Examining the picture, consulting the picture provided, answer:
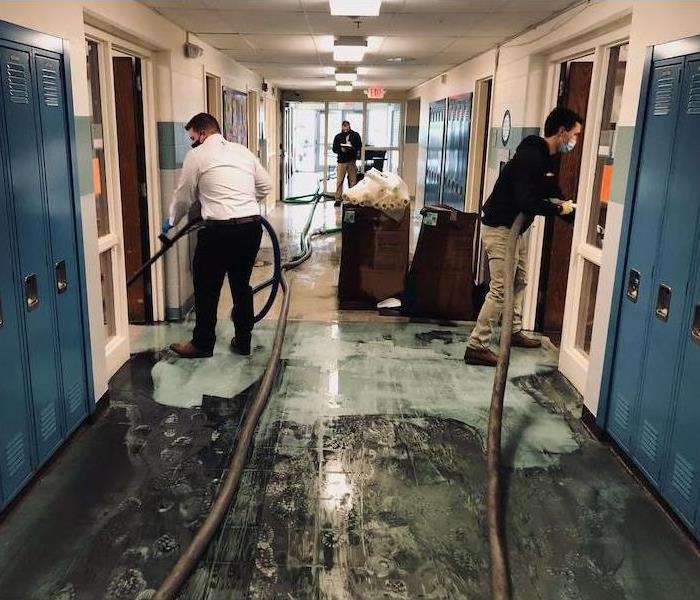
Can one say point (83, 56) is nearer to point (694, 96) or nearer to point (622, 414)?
point (694, 96)

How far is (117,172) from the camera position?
3.77 meters

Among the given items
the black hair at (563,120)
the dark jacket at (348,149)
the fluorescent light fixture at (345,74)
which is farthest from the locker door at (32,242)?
the dark jacket at (348,149)

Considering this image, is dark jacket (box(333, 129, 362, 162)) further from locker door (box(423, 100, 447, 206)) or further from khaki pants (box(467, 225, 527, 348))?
khaki pants (box(467, 225, 527, 348))

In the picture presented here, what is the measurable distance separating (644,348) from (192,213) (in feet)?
11.4

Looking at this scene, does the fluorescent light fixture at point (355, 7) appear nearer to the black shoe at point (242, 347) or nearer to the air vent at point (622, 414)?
the black shoe at point (242, 347)

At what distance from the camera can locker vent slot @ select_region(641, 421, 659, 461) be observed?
2.49m

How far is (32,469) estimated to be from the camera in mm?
2465

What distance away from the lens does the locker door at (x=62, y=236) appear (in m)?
2.50

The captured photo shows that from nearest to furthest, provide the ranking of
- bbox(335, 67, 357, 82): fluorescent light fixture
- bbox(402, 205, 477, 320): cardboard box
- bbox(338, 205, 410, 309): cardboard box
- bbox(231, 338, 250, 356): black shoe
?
bbox(231, 338, 250, 356): black shoe, bbox(402, 205, 477, 320): cardboard box, bbox(338, 205, 410, 309): cardboard box, bbox(335, 67, 357, 82): fluorescent light fixture

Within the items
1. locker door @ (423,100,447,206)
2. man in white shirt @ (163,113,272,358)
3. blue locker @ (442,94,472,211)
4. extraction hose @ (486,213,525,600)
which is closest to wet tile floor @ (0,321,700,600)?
extraction hose @ (486,213,525,600)

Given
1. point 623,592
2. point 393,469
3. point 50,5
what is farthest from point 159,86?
point 623,592

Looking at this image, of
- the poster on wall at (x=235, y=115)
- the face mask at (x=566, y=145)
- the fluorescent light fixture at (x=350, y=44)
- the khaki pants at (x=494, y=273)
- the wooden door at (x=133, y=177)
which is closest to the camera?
the face mask at (x=566, y=145)

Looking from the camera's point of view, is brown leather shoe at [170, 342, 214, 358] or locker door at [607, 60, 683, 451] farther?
brown leather shoe at [170, 342, 214, 358]

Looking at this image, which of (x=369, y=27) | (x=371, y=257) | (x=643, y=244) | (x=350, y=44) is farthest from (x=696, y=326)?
(x=350, y=44)
